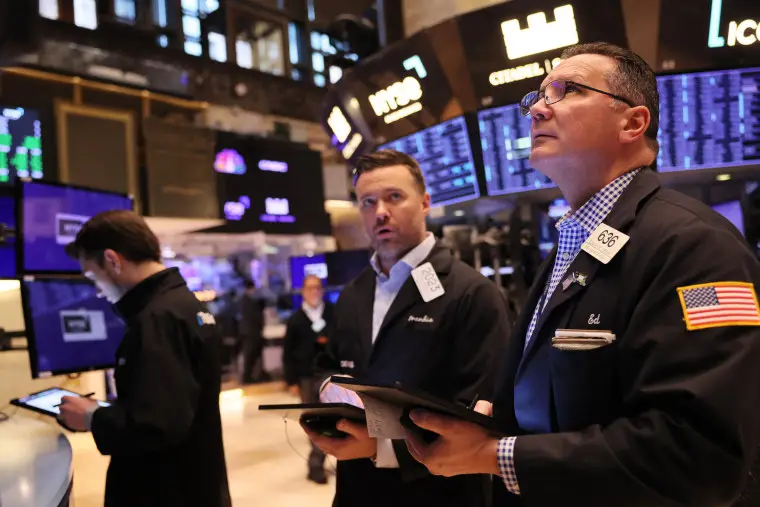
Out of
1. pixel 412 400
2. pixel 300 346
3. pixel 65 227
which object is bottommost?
pixel 300 346

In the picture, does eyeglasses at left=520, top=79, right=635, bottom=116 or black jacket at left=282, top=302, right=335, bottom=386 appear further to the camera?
black jacket at left=282, top=302, right=335, bottom=386

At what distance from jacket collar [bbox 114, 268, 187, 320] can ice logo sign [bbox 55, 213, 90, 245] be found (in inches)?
A: 46.4

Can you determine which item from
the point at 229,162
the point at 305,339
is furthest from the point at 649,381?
the point at 229,162

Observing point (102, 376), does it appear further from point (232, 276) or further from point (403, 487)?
point (232, 276)

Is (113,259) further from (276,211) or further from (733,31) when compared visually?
(276,211)

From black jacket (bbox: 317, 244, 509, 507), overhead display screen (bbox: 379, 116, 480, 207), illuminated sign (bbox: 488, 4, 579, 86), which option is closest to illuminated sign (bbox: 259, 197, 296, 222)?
overhead display screen (bbox: 379, 116, 480, 207)

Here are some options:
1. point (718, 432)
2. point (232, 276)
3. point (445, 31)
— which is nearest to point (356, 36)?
point (445, 31)

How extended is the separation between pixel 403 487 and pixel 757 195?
292 centimetres

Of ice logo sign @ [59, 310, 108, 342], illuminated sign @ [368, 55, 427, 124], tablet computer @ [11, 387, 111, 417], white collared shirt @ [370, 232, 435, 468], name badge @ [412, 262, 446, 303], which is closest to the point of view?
name badge @ [412, 262, 446, 303]

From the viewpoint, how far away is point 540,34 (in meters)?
3.62

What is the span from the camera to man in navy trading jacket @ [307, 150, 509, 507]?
1.92 metres

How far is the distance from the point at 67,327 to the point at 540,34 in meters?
2.94

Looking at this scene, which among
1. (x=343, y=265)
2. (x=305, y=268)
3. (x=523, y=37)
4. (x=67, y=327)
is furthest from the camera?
(x=305, y=268)

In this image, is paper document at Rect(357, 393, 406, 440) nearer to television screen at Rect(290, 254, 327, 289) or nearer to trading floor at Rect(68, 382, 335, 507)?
trading floor at Rect(68, 382, 335, 507)
